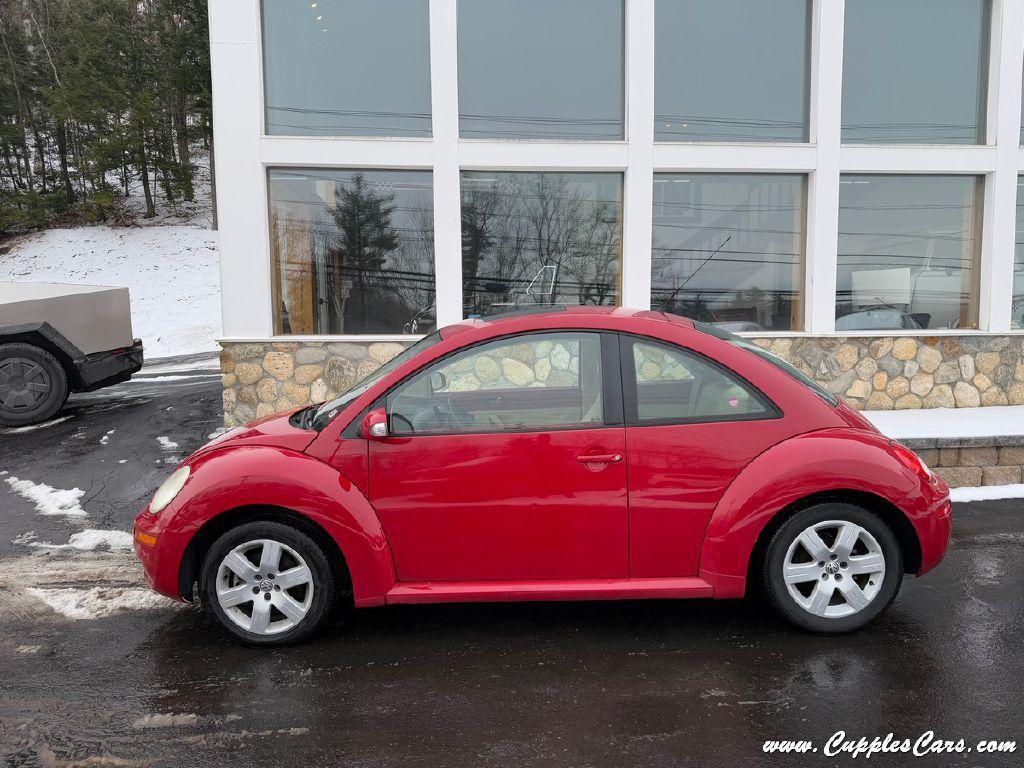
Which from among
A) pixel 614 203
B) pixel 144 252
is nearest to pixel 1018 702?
pixel 614 203

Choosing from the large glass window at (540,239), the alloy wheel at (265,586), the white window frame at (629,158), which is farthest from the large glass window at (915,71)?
the alloy wheel at (265,586)

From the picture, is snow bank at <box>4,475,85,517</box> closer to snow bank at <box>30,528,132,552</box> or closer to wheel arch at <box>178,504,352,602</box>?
snow bank at <box>30,528,132,552</box>

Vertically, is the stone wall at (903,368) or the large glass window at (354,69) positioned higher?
the large glass window at (354,69)

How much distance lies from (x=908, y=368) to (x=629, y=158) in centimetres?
403


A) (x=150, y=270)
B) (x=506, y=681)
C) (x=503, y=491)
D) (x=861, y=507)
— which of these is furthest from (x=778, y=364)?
(x=150, y=270)

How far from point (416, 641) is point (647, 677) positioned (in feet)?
3.69

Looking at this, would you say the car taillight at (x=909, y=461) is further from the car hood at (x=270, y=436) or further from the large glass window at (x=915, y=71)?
the large glass window at (x=915, y=71)

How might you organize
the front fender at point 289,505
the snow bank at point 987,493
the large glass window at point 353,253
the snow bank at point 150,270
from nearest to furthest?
the front fender at point 289,505
the snow bank at point 987,493
the large glass window at point 353,253
the snow bank at point 150,270

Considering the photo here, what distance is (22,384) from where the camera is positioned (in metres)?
9.26

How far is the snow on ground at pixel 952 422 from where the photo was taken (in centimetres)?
684

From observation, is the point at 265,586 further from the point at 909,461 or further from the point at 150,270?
the point at 150,270

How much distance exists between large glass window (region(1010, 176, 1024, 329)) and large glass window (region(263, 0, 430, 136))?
7.10 meters

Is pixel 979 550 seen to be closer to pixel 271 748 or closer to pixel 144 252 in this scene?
pixel 271 748

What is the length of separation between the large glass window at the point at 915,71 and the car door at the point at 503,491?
719 centimetres
